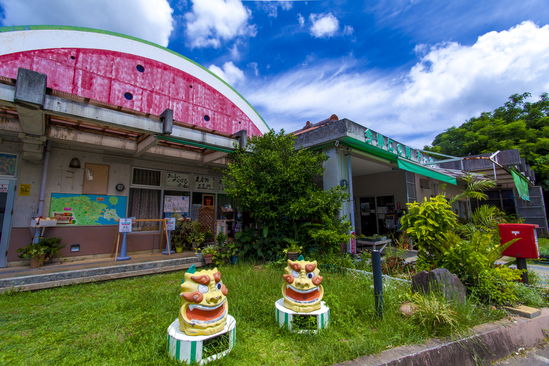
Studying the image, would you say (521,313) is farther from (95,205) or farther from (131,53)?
(131,53)

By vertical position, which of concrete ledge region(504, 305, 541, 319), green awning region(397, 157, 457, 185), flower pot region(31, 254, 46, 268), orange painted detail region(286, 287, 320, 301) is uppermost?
green awning region(397, 157, 457, 185)

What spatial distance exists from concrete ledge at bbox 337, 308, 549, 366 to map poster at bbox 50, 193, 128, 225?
24.4 feet

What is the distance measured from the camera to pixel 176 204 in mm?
8492

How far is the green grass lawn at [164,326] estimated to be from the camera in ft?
8.24

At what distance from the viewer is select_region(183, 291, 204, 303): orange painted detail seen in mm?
2422

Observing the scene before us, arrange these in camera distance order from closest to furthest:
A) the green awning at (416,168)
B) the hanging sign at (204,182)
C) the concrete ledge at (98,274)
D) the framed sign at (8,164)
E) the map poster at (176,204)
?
1. the concrete ledge at (98,274)
2. the framed sign at (8,164)
3. the green awning at (416,168)
4. the map poster at (176,204)
5. the hanging sign at (204,182)

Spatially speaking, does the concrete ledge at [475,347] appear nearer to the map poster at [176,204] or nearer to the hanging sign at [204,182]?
the map poster at [176,204]

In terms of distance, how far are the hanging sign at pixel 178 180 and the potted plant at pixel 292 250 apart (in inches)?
183

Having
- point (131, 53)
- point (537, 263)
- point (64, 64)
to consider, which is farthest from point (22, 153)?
point (537, 263)

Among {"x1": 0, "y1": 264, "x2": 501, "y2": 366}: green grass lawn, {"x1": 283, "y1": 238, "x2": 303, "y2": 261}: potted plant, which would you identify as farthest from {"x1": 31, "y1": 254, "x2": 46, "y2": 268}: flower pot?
{"x1": 283, "y1": 238, "x2": 303, "y2": 261}: potted plant

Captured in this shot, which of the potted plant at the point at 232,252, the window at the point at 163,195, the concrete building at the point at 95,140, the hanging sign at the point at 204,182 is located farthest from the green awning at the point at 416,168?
the window at the point at 163,195

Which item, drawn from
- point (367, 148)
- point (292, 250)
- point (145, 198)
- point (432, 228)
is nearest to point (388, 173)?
point (367, 148)

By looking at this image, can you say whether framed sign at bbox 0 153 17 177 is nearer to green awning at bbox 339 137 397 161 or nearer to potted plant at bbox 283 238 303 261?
potted plant at bbox 283 238 303 261

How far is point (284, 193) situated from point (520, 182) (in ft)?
42.2
